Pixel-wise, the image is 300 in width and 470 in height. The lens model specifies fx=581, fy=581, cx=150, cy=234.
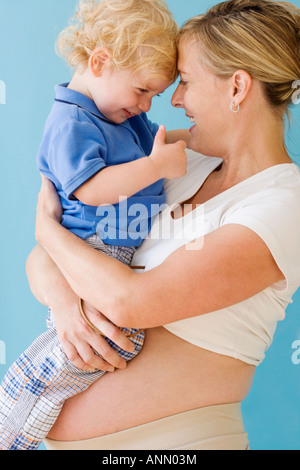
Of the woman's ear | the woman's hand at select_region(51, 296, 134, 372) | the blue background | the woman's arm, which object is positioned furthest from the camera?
the blue background

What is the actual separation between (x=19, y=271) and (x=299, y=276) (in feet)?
4.65

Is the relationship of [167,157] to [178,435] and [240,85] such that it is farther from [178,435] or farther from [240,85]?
[178,435]

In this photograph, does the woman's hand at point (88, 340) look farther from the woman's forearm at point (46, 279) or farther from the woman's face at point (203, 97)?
the woman's face at point (203, 97)

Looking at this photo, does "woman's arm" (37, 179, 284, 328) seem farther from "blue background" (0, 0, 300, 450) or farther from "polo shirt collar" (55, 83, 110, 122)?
"blue background" (0, 0, 300, 450)

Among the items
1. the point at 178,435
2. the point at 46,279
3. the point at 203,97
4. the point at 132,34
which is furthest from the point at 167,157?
the point at 178,435

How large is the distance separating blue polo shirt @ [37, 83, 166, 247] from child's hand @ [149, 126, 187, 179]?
4.7 inches

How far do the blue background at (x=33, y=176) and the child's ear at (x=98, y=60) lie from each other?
82cm

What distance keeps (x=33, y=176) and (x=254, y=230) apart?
4.47ft

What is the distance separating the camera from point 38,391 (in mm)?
1424

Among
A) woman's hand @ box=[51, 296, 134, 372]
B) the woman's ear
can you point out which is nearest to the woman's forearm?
woman's hand @ box=[51, 296, 134, 372]

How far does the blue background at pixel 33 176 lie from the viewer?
2287 mm

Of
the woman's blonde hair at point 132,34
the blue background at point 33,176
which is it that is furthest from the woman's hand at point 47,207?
the blue background at point 33,176

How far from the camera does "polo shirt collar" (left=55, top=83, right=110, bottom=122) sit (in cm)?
152
